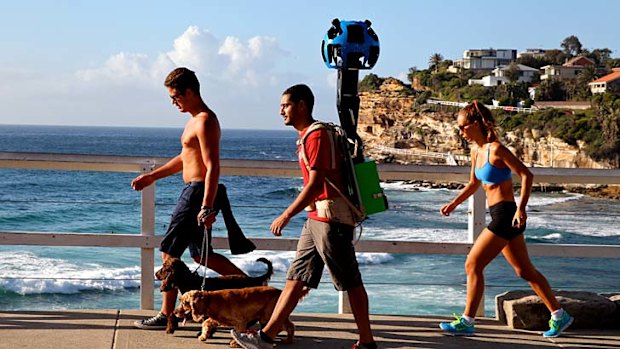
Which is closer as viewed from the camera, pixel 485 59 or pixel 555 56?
pixel 555 56

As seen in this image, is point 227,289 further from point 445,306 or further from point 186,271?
point 445,306

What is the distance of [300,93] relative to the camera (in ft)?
17.5

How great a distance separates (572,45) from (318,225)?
160 meters

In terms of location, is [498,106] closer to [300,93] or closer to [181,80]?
[181,80]

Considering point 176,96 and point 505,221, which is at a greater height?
point 176,96

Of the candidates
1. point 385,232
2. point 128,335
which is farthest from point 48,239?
point 385,232

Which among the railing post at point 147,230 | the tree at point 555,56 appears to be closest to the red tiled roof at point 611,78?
the tree at point 555,56

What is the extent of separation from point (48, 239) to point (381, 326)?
2.31 metres

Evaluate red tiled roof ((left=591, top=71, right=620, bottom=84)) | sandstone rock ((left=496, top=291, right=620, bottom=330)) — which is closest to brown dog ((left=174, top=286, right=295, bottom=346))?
sandstone rock ((left=496, top=291, right=620, bottom=330))

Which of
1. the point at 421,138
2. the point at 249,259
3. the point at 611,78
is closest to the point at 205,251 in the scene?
the point at 249,259

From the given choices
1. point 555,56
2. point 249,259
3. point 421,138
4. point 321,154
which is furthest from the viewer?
point 555,56

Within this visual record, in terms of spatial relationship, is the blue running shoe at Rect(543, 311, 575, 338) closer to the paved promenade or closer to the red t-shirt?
the paved promenade

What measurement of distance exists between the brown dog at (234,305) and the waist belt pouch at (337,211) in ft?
2.24

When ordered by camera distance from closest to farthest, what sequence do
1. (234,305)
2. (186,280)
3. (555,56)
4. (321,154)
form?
(321,154)
(234,305)
(186,280)
(555,56)
